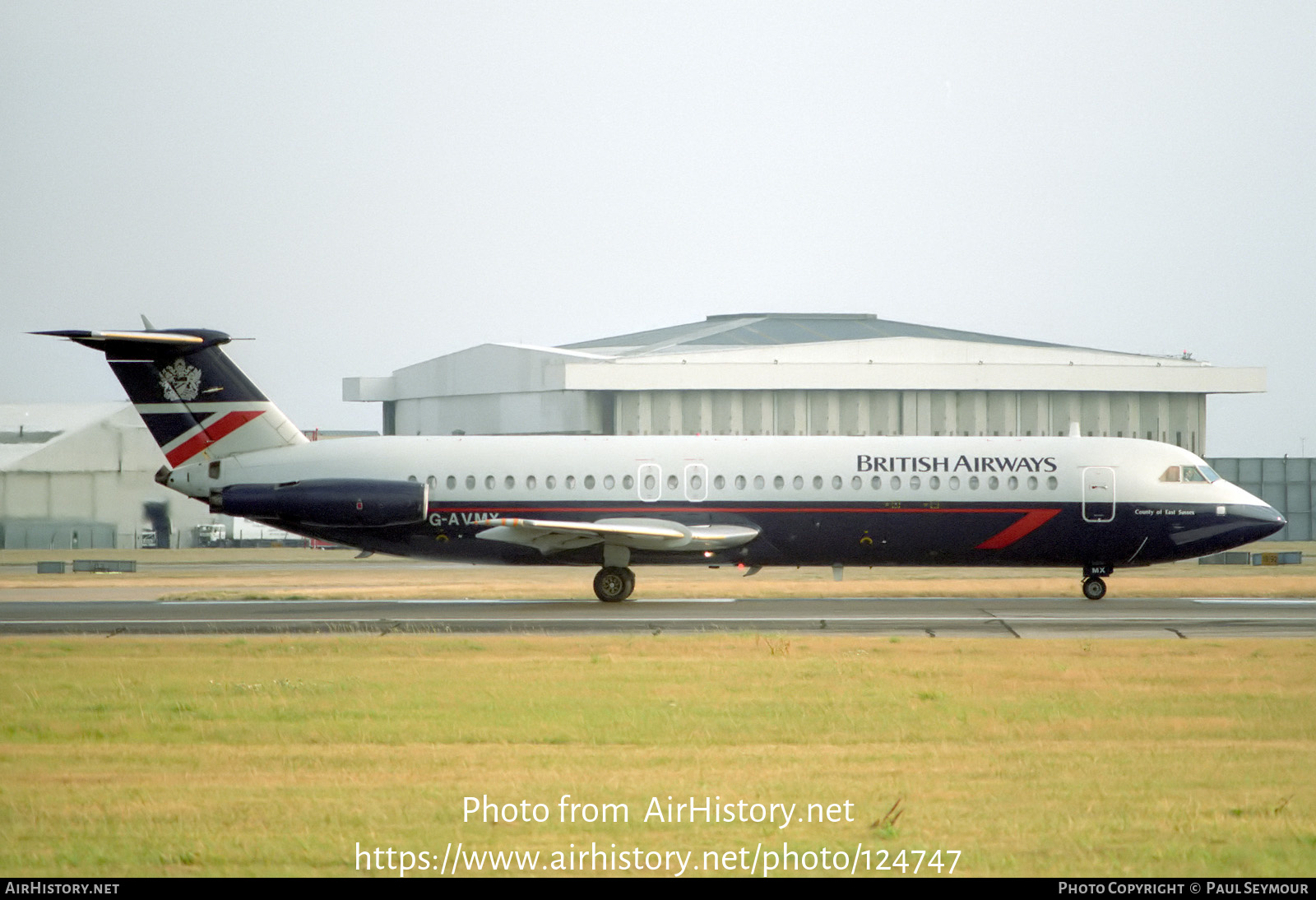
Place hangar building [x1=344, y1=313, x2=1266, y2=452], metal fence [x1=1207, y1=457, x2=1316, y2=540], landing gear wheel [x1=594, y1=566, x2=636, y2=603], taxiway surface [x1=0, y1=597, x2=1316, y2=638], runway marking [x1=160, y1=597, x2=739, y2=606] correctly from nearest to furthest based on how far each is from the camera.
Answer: taxiway surface [x1=0, y1=597, x2=1316, y2=638] → landing gear wheel [x1=594, y1=566, x2=636, y2=603] → runway marking [x1=160, y1=597, x2=739, y2=606] → hangar building [x1=344, y1=313, x2=1266, y2=452] → metal fence [x1=1207, y1=457, x2=1316, y2=540]

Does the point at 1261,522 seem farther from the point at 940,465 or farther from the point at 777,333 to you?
the point at 777,333

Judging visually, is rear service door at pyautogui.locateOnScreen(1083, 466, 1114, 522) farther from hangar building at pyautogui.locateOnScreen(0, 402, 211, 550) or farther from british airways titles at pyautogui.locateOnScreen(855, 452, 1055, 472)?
hangar building at pyautogui.locateOnScreen(0, 402, 211, 550)

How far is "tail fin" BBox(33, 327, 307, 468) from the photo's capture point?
1216 inches

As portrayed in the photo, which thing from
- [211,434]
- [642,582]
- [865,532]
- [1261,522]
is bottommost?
[642,582]

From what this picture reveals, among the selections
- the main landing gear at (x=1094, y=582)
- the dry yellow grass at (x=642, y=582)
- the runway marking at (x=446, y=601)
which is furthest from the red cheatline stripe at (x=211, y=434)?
the main landing gear at (x=1094, y=582)

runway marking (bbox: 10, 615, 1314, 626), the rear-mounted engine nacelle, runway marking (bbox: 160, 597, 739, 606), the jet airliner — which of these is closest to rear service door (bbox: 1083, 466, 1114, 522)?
the jet airliner

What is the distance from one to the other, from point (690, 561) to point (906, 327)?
41.5m

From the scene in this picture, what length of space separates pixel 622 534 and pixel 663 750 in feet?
53.8

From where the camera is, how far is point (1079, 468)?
31.5 metres

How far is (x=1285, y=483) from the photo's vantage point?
2512 inches

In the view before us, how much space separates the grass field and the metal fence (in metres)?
45.2

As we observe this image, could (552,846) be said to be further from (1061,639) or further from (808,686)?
(1061,639)

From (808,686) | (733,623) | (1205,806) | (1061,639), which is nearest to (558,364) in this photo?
(733,623)

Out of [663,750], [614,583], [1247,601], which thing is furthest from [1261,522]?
[663,750]
